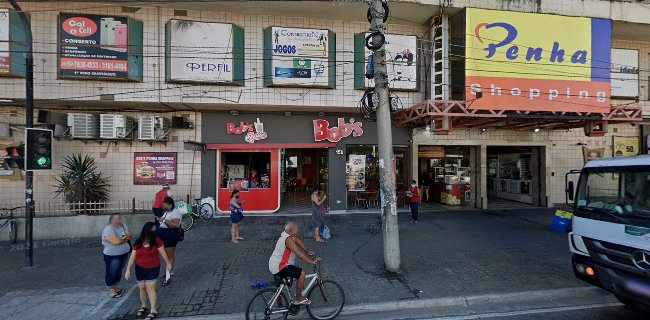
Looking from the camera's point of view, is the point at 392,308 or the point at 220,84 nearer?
the point at 392,308

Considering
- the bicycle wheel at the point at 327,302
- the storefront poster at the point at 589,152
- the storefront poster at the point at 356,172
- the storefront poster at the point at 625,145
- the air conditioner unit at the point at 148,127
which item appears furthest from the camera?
the storefront poster at the point at 625,145

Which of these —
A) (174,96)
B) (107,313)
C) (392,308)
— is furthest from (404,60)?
(107,313)

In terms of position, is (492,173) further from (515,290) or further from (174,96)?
(174,96)

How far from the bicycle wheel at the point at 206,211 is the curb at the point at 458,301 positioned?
22.6ft

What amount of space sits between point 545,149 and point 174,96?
15.7 metres

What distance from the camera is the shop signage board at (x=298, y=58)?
34.2 ft

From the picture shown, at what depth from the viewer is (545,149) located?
535 inches

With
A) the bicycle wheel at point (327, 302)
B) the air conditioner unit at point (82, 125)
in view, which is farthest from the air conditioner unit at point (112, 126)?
the bicycle wheel at point (327, 302)

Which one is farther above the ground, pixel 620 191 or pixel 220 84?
pixel 220 84

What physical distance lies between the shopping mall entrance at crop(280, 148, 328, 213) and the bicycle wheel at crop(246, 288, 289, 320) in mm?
9566

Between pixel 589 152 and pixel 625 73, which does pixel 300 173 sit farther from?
pixel 625 73

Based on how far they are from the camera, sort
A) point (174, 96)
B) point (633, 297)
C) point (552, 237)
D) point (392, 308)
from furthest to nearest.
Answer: point (174, 96) → point (552, 237) → point (392, 308) → point (633, 297)

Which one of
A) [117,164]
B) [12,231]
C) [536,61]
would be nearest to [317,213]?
[117,164]

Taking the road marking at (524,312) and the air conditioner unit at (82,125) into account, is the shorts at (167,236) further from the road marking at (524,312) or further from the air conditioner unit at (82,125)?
the air conditioner unit at (82,125)
